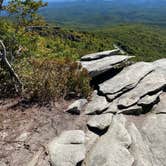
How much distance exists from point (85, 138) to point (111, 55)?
562 centimetres

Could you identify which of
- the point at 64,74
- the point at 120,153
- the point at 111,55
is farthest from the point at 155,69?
the point at 120,153

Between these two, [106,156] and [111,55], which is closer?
[106,156]

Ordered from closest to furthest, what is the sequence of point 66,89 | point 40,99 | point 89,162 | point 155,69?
point 89,162 < point 40,99 < point 66,89 < point 155,69

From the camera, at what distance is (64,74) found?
8.51m

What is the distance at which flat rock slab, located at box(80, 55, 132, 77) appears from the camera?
959 centimetres

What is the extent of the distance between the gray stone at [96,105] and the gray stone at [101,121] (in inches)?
13.2

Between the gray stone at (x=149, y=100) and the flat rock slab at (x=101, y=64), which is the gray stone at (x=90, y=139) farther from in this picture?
the flat rock slab at (x=101, y=64)

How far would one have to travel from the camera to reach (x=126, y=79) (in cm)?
917

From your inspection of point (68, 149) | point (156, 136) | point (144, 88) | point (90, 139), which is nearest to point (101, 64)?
point (144, 88)

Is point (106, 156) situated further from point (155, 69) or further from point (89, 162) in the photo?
point (155, 69)

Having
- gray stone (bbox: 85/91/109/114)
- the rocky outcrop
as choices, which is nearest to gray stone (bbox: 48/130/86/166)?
the rocky outcrop

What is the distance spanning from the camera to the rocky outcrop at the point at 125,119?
229 inches

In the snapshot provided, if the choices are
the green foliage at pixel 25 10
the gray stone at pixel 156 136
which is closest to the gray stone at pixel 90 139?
the gray stone at pixel 156 136

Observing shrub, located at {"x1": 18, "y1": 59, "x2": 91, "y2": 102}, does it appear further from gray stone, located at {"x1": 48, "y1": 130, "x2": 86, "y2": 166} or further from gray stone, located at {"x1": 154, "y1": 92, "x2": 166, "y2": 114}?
gray stone, located at {"x1": 154, "y1": 92, "x2": 166, "y2": 114}
